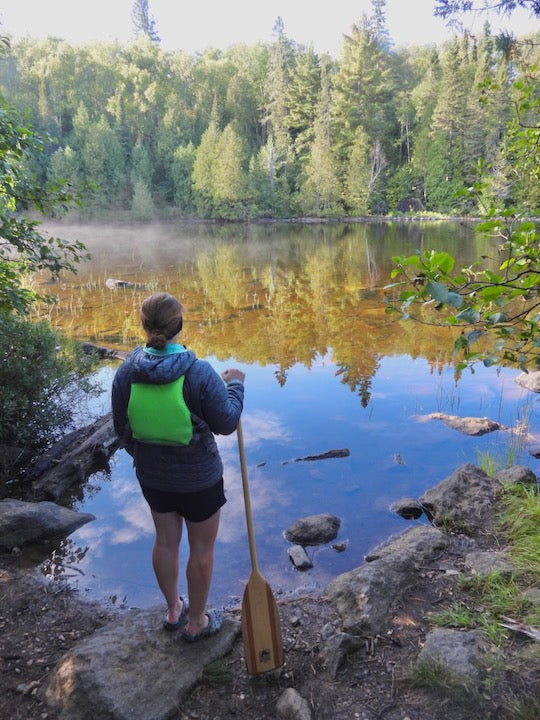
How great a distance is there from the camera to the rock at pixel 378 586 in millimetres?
3123

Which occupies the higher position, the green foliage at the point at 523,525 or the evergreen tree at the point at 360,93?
the evergreen tree at the point at 360,93

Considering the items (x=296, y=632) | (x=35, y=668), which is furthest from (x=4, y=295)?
(x=296, y=632)

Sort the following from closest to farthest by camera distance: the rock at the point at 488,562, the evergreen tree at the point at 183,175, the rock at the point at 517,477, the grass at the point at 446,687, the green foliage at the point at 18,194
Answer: the grass at the point at 446,687, the rock at the point at 488,562, the green foliage at the point at 18,194, the rock at the point at 517,477, the evergreen tree at the point at 183,175

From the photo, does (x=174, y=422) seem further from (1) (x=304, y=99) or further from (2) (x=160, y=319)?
(1) (x=304, y=99)

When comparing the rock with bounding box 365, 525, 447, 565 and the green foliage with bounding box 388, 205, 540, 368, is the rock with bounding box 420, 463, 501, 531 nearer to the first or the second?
the rock with bounding box 365, 525, 447, 565

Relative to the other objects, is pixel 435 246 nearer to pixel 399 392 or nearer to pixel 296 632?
pixel 399 392

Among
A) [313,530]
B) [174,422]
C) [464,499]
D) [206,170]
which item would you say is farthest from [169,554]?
[206,170]

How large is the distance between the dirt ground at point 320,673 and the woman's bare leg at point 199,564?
0.89ft

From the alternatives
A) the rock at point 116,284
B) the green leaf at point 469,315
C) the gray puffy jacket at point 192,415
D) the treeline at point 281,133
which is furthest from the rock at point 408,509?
the treeline at point 281,133

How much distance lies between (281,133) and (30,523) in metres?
60.9

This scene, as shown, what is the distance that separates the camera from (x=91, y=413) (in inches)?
293

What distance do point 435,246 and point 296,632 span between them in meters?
26.1

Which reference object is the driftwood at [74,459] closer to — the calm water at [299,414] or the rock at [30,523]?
the calm water at [299,414]

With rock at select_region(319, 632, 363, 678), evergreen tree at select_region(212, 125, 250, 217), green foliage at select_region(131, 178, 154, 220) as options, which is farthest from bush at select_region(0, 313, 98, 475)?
green foliage at select_region(131, 178, 154, 220)
